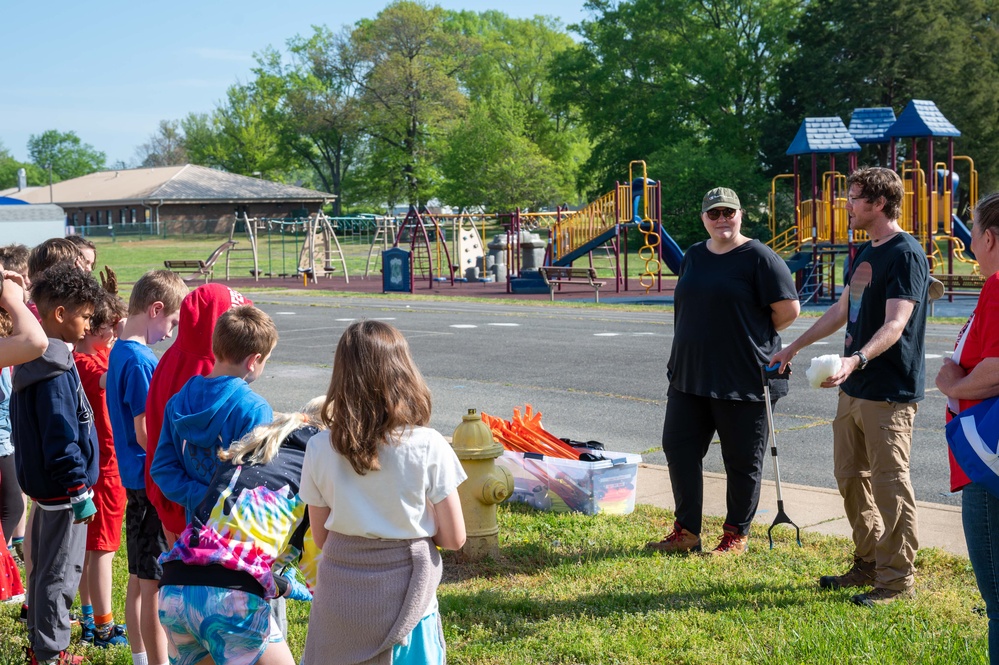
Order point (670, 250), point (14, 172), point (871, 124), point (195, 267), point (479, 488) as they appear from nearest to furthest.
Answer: point (479, 488) → point (871, 124) → point (670, 250) → point (195, 267) → point (14, 172)

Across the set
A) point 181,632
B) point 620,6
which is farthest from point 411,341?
point 620,6

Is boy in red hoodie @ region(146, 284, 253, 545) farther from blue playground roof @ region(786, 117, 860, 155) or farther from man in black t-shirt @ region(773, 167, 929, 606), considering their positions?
blue playground roof @ region(786, 117, 860, 155)

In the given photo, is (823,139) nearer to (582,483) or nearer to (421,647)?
(582,483)

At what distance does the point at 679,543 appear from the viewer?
5727mm

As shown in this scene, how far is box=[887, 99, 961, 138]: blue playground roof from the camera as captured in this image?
25.9 metres

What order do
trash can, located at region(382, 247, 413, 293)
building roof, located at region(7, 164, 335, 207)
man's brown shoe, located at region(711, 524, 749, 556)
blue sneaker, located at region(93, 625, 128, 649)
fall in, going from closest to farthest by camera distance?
1. blue sneaker, located at region(93, 625, 128, 649)
2. man's brown shoe, located at region(711, 524, 749, 556)
3. trash can, located at region(382, 247, 413, 293)
4. building roof, located at region(7, 164, 335, 207)


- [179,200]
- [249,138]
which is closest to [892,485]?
[179,200]

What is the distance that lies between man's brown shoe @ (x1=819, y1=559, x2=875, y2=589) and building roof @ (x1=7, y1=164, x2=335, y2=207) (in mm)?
75203

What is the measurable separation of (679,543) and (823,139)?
74.8 feet

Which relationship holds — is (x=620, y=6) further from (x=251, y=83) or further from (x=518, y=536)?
(x=518, y=536)

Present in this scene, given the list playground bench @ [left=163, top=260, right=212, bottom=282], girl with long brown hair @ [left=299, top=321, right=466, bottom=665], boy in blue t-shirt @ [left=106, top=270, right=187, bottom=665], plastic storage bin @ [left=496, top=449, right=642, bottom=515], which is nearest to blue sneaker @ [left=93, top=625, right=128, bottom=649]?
boy in blue t-shirt @ [left=106, top=270, right=187, bottom=665]

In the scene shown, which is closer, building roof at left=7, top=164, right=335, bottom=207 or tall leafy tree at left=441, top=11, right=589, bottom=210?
tall leafy tree at left=441, top=11, right=589, bottom=210

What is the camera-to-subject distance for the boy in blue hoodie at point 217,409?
3420mm

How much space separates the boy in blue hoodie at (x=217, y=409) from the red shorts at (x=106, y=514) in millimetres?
1242
